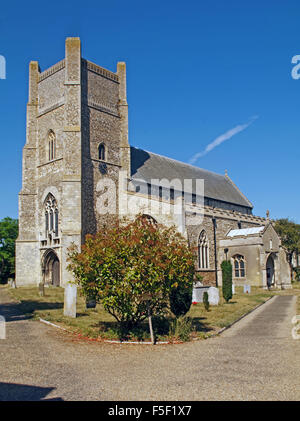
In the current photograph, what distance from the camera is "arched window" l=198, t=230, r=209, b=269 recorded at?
3216cm

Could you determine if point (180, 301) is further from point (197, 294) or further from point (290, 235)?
point (290, 235)

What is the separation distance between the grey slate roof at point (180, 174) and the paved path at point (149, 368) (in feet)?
78.9

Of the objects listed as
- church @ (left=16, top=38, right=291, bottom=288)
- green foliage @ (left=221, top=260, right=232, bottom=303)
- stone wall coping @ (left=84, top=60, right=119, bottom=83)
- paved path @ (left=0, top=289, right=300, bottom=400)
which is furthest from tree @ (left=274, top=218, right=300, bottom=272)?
paved path @ (left=0, top=289, right=300, bottom=400)

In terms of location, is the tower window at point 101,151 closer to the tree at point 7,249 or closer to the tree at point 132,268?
the tree at point 132,268

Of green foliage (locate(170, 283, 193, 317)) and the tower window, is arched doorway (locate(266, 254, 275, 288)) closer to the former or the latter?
the tower window

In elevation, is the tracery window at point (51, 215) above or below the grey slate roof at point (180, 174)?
below

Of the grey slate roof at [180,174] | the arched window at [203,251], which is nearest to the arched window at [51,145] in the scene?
the grey slate roof at [180,174]

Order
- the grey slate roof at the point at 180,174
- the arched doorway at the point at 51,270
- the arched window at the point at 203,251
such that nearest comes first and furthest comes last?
the arched doorway at the point at 51,270
the arched window at the point at 203,251
the grey slate roof at the point at 180,174

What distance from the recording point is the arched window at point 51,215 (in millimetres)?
30891

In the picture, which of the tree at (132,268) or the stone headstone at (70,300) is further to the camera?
the stone headstone at (70,300)

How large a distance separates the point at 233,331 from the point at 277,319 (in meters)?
3.41
